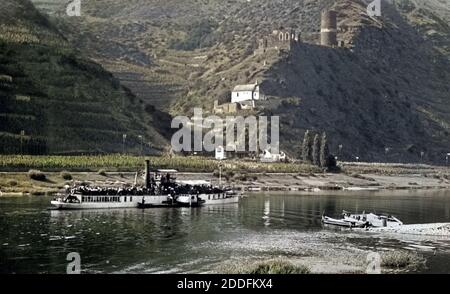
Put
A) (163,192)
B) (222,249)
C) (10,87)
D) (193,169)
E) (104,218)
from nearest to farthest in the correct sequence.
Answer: (222,249), (104,218), (163,192), (193,169), (10,87)

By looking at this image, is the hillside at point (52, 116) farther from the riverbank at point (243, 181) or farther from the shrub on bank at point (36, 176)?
the shrub on bank at point (36, 176)

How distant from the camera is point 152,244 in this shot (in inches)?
2726

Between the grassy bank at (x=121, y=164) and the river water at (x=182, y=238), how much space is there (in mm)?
26134

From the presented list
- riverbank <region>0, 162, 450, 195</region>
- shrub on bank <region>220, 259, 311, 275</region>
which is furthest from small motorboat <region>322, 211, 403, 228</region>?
riverbank <region>0, 162, 450, 195</region>

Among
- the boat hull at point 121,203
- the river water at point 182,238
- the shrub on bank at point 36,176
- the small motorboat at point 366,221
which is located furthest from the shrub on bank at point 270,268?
the shrub on bank at point 36,176

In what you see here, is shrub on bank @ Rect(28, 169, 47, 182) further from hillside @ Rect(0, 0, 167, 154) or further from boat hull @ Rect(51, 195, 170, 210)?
hillside @ Rect(0, 0, 167, 154)

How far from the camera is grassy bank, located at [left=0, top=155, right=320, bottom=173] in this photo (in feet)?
450

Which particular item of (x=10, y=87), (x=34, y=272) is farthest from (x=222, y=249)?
(x=10, y=87)

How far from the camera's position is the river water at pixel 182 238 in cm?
5847

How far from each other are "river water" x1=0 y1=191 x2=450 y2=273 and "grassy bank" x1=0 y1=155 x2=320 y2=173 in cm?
2613

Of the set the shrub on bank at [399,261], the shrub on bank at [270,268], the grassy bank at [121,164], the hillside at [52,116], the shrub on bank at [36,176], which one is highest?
the hillside at [52,116]

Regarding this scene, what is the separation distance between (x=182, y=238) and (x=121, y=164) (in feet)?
256
